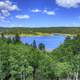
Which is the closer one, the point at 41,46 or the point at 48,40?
the point at 41,46

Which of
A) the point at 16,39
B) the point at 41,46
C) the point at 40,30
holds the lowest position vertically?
the point at 41,46

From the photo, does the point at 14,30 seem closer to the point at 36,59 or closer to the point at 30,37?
the point at 30,37

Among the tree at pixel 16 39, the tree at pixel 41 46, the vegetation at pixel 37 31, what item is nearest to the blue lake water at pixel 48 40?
the tree at pixel 41 46

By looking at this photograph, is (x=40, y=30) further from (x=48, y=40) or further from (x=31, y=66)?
(x=31, y=66)

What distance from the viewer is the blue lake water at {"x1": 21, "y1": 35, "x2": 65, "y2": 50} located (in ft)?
107

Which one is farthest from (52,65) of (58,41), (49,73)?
(58,41)

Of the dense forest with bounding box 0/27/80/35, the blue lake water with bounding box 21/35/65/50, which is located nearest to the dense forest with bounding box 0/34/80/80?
the blue lake water with bounding box 21/35/65/50

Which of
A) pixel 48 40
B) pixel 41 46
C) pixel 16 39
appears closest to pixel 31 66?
pixel 41 46

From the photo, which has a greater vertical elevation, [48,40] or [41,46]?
[48,40]

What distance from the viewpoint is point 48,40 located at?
3419cm

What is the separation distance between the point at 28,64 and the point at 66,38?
13.7 m

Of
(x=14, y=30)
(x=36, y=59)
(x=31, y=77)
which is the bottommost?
(x=31, y=77)

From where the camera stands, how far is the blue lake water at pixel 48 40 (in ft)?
107

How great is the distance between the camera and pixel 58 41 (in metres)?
34.2
